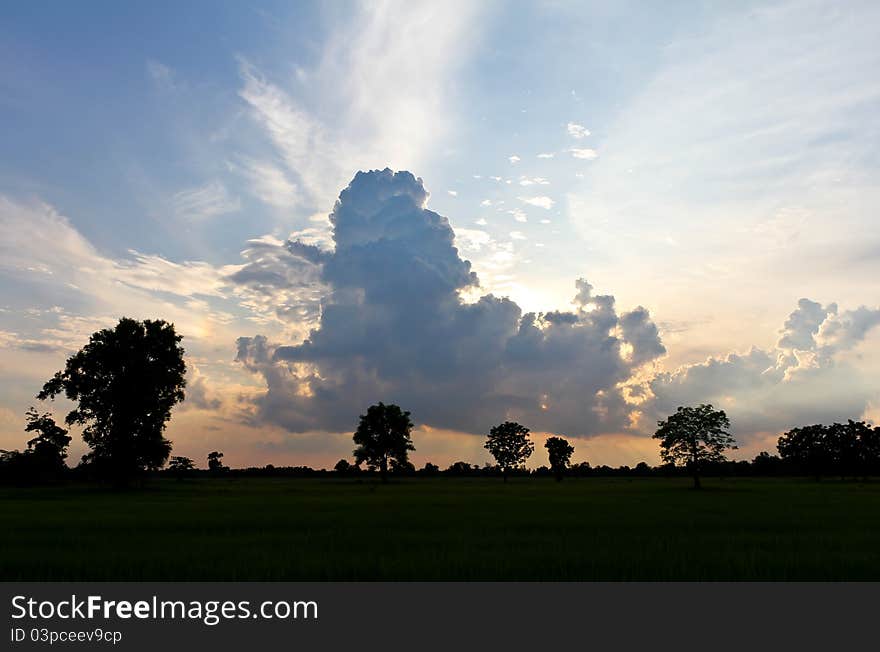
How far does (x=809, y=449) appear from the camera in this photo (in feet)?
587

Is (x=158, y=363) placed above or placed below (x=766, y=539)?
above

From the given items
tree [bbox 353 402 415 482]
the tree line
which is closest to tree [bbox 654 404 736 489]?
the tree line

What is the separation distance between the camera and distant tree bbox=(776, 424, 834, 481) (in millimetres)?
174750

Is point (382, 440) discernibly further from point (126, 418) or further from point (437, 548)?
point (437, 548)

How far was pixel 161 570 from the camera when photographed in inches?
695

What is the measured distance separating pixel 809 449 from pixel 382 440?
116m

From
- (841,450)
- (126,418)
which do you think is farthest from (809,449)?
(126,418)

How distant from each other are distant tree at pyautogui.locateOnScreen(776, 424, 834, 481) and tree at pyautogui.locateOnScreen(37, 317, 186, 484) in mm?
158486

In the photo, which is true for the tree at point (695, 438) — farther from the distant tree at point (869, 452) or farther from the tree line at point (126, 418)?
the distant tree at point (869, 452)

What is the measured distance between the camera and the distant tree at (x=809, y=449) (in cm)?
17475

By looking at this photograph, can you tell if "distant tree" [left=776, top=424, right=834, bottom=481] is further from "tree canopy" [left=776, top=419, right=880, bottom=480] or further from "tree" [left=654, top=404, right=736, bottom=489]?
"tree" [left=654, top=404, right=736, bottom=489]
